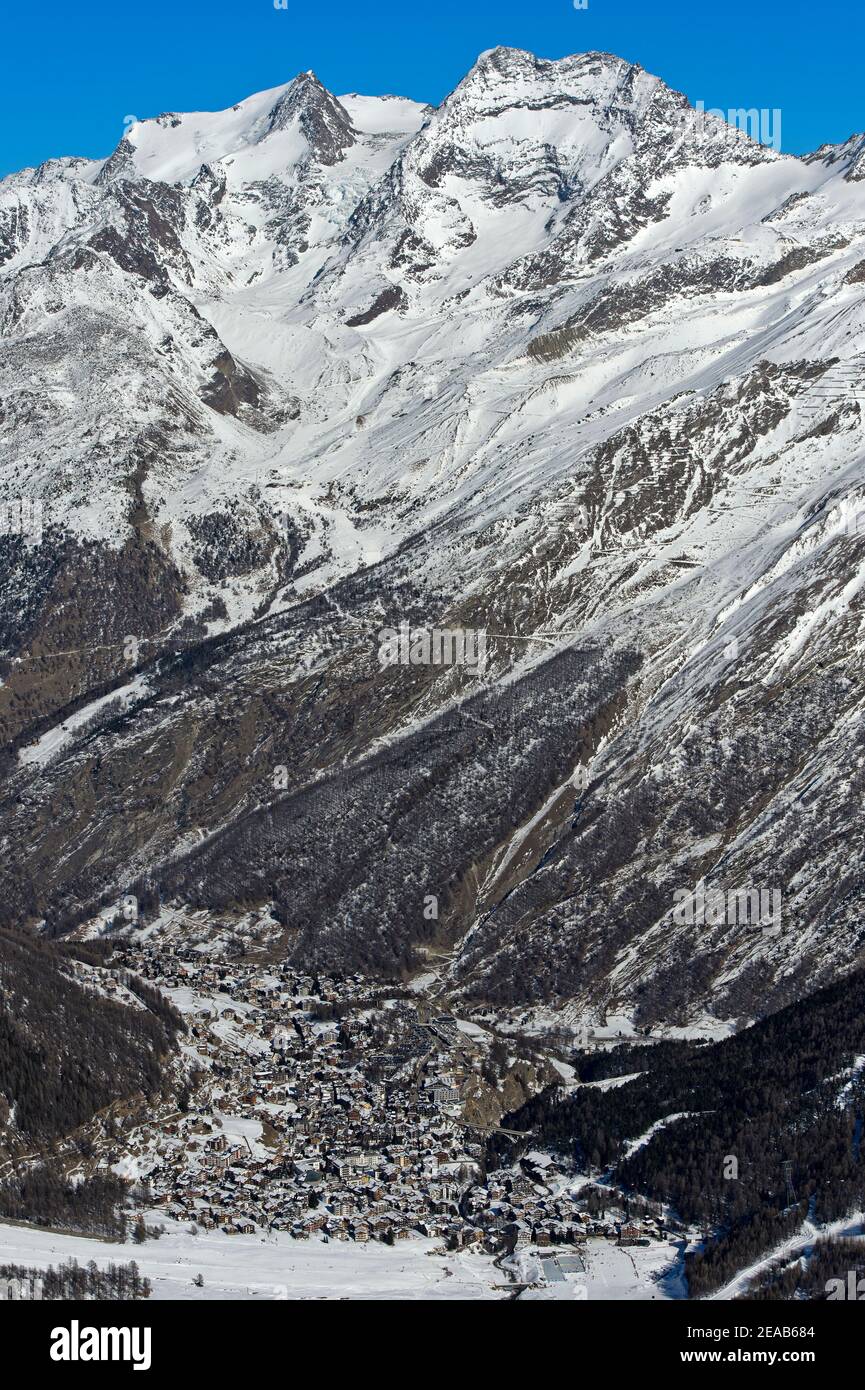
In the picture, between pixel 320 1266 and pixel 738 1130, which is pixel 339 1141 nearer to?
pixel 320 1266

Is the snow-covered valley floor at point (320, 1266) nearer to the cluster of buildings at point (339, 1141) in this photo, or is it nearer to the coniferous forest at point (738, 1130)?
the cluster of buildings at point (339, 1141)

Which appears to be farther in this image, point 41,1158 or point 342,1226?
point 41,1158

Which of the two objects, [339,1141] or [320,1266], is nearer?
[320,1266]

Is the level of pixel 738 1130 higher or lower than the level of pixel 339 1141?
lower

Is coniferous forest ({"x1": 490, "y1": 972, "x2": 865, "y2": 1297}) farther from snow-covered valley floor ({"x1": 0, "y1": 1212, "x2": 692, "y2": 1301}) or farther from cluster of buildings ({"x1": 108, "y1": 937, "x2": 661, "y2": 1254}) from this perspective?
cluster of buildings ({"x1": 108, "y1": 937, "x2": 661, "y2": 1254})

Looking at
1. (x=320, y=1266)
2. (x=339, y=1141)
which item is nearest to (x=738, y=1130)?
(x=339, y=1141)

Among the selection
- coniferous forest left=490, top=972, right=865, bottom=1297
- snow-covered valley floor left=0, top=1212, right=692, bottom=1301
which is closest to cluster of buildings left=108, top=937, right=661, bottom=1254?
snow-covered valley floor left=0, top=1212, right=692, bottom=1301

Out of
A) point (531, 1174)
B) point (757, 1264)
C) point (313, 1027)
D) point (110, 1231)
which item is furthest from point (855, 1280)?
point (313, 1027)

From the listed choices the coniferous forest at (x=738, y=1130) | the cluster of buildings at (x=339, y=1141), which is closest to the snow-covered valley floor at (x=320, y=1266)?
the cluster of buildings at (x=339, y=1141)

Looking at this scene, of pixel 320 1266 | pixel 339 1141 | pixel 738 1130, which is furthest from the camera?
pixel 339 1141
